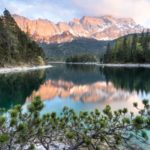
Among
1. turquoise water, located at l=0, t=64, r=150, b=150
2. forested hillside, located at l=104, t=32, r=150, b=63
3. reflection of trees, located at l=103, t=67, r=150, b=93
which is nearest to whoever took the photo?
turquoise water, located at l=0, t=64, r=150, b=150

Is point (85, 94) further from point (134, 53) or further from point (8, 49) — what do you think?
point (134, 53)

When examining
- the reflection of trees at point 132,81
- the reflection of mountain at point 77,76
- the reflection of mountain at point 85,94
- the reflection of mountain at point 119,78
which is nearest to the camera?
the reflection of mountain at point 85,94

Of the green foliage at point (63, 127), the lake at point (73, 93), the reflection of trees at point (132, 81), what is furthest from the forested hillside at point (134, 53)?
the green foliage at point (63, 127)

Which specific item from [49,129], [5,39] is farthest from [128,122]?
[5,39]

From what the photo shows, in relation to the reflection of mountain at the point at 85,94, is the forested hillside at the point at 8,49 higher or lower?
higher

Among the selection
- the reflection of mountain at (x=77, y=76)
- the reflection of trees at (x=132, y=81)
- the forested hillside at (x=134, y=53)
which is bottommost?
the reflection of mountain at (x=77, y=76)

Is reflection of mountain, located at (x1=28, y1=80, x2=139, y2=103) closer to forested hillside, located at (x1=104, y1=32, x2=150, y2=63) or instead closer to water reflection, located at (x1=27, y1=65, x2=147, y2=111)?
water reflection, located at (x1=27, y1=65, x2=147, y2=111)

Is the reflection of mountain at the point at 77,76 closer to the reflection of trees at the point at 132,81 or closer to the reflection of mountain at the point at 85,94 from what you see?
the reflection of trees at the point at 132,81

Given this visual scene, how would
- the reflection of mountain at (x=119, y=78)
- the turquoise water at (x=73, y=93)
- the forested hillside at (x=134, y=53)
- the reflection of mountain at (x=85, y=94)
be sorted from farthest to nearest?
the forested hillside at (x=134, y=53) < the reflection of mountain at (x=119, y=78) < the reflection of mountain at (x=85, y=94) < the turquoise water at (x=73, y=93)

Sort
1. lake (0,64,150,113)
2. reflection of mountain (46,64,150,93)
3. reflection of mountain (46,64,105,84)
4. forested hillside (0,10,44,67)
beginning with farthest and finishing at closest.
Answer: forested hillside (0,10,44,67)
reflection of mountain (46,64,105,84)
reflection of mountain (46,64,150,93)
lake (0,64,150,113)

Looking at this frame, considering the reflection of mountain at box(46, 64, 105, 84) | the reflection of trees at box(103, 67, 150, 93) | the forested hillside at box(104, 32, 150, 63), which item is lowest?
the reflection of mountain at box(46, 64, 105, 84)

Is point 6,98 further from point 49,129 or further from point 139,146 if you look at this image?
point 49,129

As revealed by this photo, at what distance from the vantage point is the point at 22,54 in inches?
4801

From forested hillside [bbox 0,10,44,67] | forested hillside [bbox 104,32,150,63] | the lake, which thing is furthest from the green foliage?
forested hillside [bbox 104,32,150,63]
